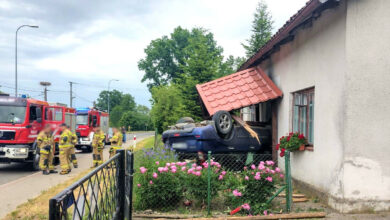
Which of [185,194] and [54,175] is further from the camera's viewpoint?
[54,175]

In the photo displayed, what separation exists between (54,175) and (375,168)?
31.3 feet

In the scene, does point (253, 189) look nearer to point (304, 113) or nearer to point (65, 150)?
point (304, 113)

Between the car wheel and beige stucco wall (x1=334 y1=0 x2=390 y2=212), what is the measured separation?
3862mm

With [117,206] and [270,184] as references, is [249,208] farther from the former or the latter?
[117,206]

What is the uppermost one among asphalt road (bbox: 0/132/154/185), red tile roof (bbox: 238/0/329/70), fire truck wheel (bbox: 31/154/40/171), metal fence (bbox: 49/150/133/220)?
red tile roof (bbox: 238/0/329/70)

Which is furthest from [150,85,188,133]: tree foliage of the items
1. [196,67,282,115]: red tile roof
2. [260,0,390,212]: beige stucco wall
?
[260,0,390,212]: beige stucco wall

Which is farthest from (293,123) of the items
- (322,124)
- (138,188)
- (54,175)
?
(54,175)

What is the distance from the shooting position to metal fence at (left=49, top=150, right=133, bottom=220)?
1.90 m

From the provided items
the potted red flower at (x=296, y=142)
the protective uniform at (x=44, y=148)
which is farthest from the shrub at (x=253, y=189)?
the protective uniform at (x=44, y=148)

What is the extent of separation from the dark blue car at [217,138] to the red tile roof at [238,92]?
1.36 feet

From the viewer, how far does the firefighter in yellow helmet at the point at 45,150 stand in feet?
36.5

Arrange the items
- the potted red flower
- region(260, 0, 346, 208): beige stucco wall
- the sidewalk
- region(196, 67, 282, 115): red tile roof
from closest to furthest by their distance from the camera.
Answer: region(260, 0, 346, 208): beige stucco wall
the sidewalk
the potted red flower
region(196, 67, 282, 115): red tile roof

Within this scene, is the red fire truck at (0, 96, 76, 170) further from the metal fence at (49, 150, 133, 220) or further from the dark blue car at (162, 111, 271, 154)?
the metal fence at (49, 150, 133, 220)

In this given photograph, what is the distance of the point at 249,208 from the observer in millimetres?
5848
